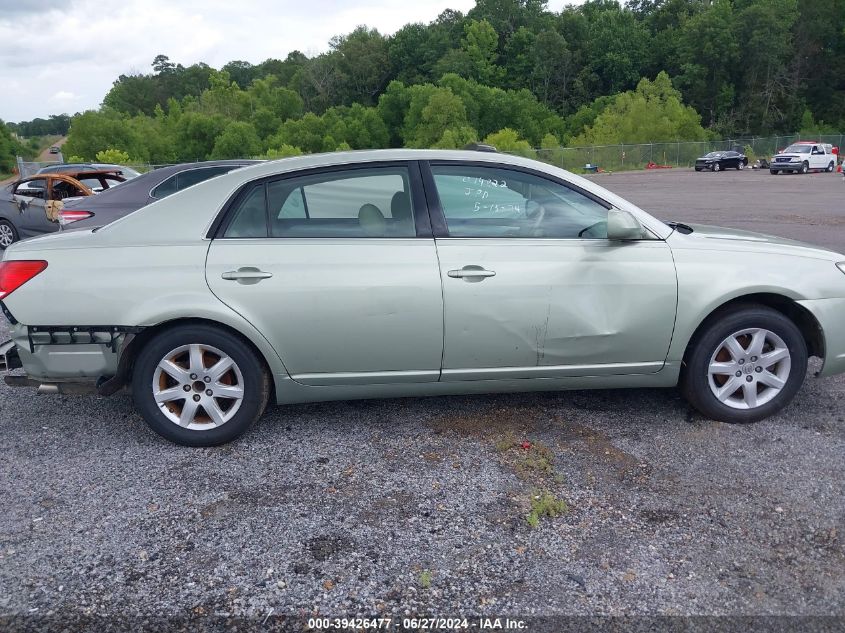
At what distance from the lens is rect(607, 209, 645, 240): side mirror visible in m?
3.89

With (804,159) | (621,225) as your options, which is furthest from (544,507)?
(804,159)

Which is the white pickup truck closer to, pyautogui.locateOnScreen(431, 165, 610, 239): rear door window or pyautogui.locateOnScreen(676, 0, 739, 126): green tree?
pyautogui.locateOnScreen(676, 0, 739, 126): green tree

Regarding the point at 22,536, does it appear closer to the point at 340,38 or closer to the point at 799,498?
the point at 799,498

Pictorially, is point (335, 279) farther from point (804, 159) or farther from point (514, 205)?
point (804, 159)

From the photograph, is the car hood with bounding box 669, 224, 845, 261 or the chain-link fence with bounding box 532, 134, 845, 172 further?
the chain-link fence with bounding box 532, 134, 845, 172

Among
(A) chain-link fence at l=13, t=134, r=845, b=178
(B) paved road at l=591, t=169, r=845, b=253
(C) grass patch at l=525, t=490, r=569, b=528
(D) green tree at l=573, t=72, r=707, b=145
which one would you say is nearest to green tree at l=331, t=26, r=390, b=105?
(D) green tree at l=573, t=72, r=707, b=145

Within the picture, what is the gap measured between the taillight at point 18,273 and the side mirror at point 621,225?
3048mm

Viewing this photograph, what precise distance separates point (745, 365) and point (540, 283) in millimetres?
1331

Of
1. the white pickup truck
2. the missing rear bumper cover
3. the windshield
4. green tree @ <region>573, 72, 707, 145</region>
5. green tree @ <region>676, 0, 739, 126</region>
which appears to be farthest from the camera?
green tree @ <region>676, 0, 739, 126</region>

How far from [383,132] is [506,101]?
1372cm

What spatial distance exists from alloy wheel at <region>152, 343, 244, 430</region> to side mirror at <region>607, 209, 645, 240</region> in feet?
7.12

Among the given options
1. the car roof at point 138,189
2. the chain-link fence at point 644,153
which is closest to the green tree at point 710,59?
the chain-link fence at point 644,153

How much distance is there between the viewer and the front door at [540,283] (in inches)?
155

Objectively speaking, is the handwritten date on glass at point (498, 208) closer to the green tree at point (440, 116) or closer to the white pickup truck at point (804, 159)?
the white pickup truck at point (804, 159)
